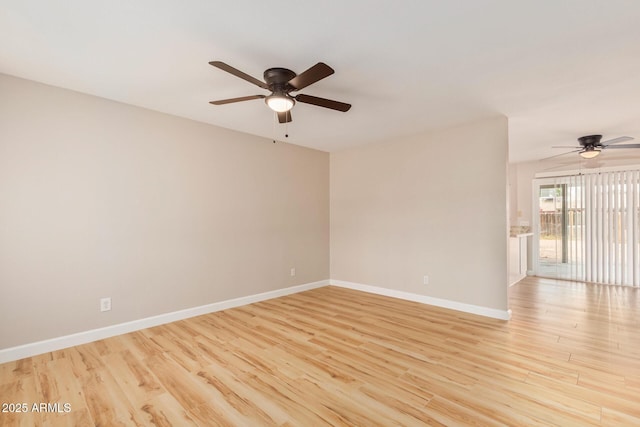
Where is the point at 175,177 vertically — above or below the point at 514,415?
above

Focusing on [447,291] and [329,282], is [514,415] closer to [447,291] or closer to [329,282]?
[447,291]

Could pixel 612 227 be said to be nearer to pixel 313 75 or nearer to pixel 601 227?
pixel 601 227

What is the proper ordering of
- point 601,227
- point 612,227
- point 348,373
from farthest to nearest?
point 601,227, point 612,227, point 348,373

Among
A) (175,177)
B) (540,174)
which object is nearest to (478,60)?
(175,177)

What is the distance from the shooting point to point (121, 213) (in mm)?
3236

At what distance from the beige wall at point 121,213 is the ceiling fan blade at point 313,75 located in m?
2.16

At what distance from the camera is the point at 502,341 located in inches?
117

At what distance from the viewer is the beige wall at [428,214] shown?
3785 mm

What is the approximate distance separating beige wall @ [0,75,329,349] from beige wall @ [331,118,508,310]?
4.36ft

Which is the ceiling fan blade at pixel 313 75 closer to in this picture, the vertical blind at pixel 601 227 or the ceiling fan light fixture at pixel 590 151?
the ceiling fan light fixture at pixel 590 151

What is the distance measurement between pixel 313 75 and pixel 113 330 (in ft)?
10.9

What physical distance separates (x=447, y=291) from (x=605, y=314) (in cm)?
197

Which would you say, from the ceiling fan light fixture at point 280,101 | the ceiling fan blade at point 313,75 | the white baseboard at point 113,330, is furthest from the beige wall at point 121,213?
the ceiling fan blade at point 313,75

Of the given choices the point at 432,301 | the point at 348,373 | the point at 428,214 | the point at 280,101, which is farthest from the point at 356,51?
the point at 432,301
